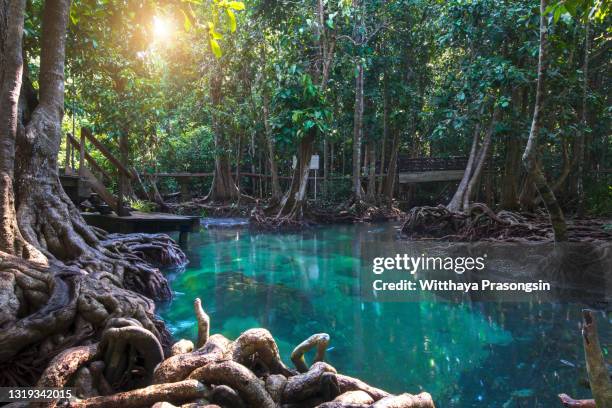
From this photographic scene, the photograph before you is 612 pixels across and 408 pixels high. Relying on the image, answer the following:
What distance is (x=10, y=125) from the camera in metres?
4.16

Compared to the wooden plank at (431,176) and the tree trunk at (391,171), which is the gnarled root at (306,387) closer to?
the wooden plank at (431,176)

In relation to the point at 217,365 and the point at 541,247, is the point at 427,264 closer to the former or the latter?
the point at 541,247

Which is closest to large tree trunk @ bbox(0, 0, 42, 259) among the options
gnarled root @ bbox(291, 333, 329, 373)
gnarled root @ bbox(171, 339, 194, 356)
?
gnarled root @ bbox(171, 339, 194, 356)

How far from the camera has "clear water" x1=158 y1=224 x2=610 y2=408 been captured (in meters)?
3.73

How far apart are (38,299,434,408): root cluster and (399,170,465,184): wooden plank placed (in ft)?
47.3

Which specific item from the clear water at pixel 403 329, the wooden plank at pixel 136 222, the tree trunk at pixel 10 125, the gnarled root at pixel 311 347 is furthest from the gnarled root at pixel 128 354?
the wooden plank at pixel 136 222

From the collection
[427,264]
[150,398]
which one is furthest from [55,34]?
[427,264]

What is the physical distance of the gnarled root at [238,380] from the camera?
2287mm

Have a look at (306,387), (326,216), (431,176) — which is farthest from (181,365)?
(431,176)

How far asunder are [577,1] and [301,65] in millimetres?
11303

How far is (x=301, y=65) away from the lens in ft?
43.2

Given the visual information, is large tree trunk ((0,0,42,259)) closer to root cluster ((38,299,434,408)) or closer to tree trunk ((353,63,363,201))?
root cluster ((38,299,434,408))

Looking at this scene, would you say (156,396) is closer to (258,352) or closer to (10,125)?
(258,352)

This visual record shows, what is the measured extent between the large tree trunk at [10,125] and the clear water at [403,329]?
1.83m
